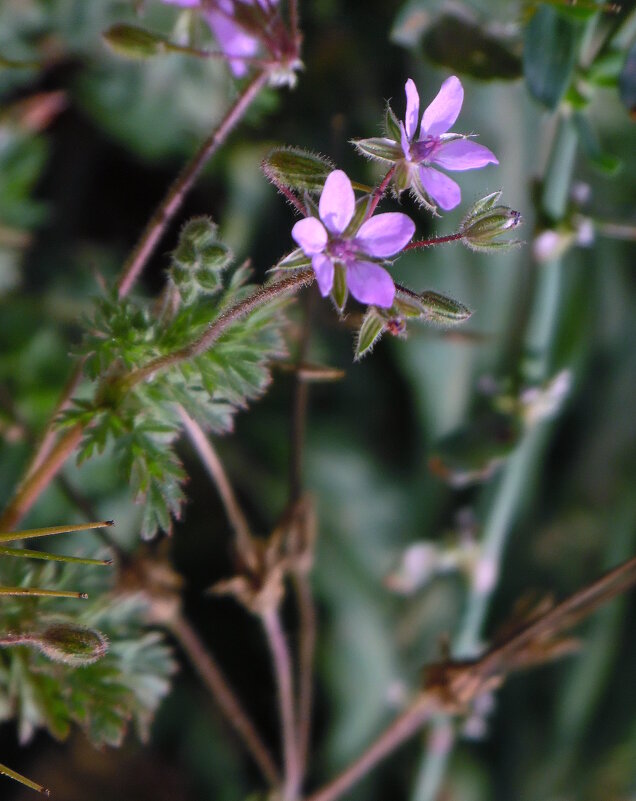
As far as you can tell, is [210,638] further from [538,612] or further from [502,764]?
[538,612]

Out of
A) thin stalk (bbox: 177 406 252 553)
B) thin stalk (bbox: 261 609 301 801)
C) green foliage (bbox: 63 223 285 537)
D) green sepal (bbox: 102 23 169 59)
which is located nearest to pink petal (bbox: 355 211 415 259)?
green foliage (bbox: 63 223 285 537)

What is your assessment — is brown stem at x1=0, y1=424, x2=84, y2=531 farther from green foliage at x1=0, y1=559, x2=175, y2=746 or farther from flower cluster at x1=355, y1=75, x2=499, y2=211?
flower cluster at x1=355, y1=75, x2=499, y2=211

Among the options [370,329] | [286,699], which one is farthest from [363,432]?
[370,329]

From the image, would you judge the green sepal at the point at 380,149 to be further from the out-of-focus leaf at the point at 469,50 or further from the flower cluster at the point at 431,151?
the out-of-focus leaf at the point at 469,50

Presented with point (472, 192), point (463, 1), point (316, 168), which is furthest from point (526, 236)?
point (316, 168)

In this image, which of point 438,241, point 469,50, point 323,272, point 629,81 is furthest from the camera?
point 469,50

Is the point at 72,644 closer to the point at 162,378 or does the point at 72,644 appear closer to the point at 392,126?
the point at 162,378
